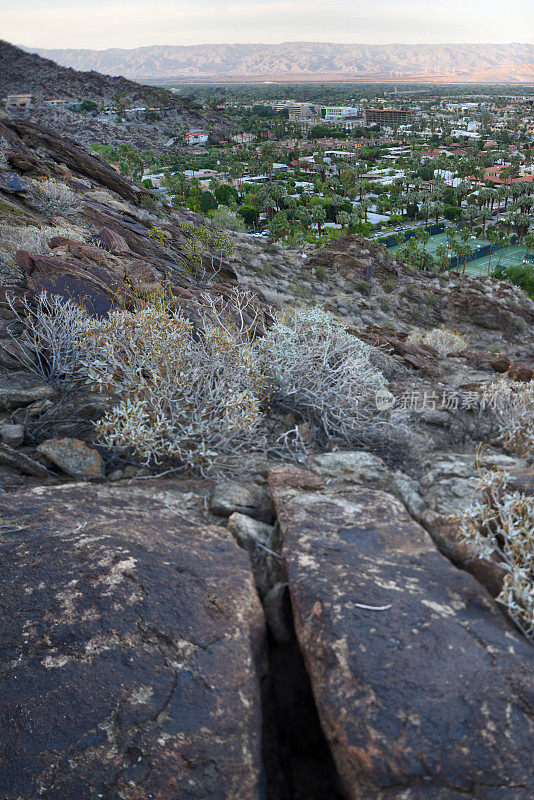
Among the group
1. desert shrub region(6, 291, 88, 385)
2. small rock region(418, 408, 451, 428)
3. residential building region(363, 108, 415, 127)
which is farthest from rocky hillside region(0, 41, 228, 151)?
small rock region(418, 408, 451, 428)

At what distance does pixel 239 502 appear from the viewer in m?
3.88

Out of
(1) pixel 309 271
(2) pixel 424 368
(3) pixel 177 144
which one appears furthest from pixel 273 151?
(2) pixel 424 368

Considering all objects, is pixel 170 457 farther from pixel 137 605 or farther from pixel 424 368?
pixel 424 368

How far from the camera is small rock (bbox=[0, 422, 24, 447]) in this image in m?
4.46

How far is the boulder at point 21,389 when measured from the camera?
501 cm

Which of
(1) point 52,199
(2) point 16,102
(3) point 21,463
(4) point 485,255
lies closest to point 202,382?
(3) point 21,463

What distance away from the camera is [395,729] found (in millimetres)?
2135

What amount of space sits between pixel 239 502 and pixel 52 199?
41.1ft

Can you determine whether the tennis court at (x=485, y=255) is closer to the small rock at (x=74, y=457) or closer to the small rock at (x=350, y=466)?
the small rock at (x=350, y=466)

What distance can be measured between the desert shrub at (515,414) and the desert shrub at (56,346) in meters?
4.54

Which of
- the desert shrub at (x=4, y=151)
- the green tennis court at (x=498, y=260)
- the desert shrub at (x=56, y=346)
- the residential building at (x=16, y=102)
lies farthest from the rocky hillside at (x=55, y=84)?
the desert shrub at (x=56, y=346)

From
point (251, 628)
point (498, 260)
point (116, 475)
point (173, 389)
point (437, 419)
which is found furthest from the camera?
point (498, 260)

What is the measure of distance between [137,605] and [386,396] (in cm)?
399

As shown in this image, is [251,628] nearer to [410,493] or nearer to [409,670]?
[409,670]
